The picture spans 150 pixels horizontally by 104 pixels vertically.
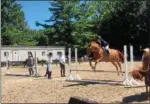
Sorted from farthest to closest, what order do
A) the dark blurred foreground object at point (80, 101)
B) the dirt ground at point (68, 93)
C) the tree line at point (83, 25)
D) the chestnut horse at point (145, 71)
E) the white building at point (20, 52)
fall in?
the tree line at point (83, 25)
the white building at point (20, 52)
the dirt ground at point (68, 93)
the chestnut horse at point (145, 71)
the dark blurred foreground object at point (80, 101)

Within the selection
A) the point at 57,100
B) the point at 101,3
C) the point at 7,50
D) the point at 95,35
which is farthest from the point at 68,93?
the point at 101,3

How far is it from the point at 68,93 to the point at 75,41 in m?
49.4

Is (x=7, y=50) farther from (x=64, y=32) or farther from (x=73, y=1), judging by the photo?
(x=73, y=1)

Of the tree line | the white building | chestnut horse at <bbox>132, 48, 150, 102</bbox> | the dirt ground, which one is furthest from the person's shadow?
the tree line

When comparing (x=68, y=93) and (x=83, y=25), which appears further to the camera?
(x=83, y=25)

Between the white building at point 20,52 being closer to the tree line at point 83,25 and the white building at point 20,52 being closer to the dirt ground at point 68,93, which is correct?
the tree line at point 83,25

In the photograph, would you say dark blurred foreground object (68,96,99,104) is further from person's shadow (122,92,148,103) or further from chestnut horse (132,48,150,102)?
chestnut horse (132,48,150,102)

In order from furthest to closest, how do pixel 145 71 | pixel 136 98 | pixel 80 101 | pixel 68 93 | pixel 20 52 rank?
pixel 20 52 → pixel 68 93 → pixel 145 71 → pixel 136 98 → pixel 80 101

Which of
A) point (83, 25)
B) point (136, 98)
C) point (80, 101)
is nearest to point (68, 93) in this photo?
point (136, 98)

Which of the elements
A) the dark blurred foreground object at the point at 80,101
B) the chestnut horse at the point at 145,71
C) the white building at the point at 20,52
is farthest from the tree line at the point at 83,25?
the dark blurred foreground object at the point at 80,101

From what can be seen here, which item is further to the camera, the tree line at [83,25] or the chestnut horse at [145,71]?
the tree line at [83,25]

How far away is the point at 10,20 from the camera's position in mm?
63875

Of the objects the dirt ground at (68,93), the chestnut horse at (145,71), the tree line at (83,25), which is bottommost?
the dirt ground at (68,93)

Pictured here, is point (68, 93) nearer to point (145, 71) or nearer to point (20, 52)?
point (145, 71)
